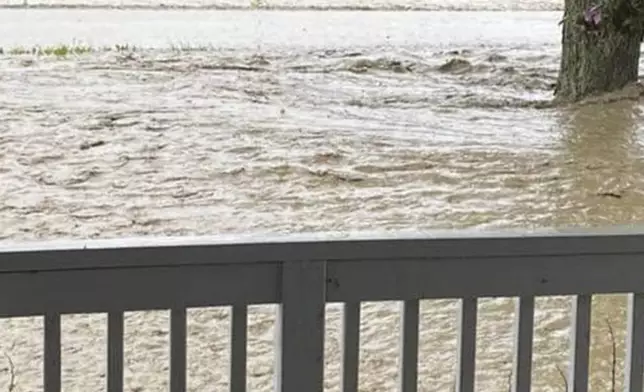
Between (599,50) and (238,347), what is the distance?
25.9 feet

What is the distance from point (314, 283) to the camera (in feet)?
6.12

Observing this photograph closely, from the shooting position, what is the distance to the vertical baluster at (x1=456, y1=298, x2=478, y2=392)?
196cm

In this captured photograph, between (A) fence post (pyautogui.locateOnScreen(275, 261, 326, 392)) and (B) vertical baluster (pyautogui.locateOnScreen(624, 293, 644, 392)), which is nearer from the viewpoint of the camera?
(A) fence post (pyautogui.locateOnScreen(275, 261, 326, 392))

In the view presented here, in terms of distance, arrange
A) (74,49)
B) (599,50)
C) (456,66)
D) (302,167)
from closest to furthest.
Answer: (302,167) < (599,50) < (456,66) < (74,49)

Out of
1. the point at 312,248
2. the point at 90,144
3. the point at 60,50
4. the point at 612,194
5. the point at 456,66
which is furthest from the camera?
the point at 60,50

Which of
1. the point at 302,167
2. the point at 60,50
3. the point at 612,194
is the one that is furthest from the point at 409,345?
the point at 60,50

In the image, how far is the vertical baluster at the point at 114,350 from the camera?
1879mm

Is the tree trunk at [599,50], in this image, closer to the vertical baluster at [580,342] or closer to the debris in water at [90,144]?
the debris in water at [90,144]

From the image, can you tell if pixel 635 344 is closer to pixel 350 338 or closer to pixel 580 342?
pixel 580 342

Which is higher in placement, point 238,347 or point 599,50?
point 238,347

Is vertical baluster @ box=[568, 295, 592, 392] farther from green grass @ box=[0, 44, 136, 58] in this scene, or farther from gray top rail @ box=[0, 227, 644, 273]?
green grass @ box=[0, 44, 136, 58]

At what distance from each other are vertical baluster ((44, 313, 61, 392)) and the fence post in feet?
1.16

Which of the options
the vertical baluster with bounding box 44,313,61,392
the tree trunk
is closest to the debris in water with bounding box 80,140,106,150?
the tree trunk

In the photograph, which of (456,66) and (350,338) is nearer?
(350,338)
